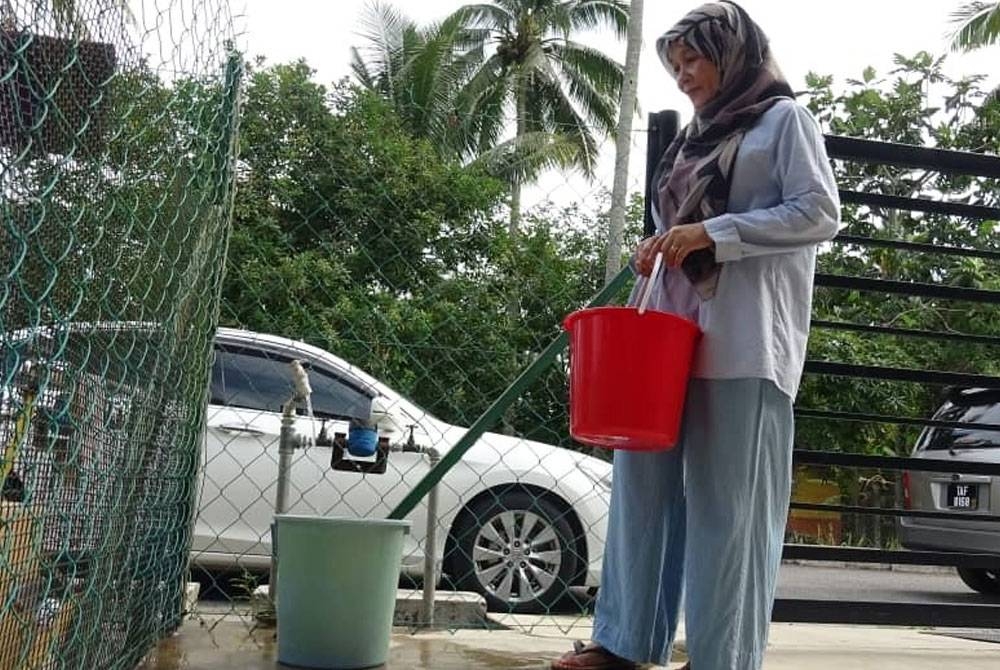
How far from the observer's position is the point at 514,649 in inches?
131

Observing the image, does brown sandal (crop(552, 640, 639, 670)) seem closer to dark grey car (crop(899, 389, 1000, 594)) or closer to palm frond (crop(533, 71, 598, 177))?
dark grey car (crop(899, 389, 1000, 594))

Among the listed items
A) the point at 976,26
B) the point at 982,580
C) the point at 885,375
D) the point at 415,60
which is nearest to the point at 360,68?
the point at 415,60

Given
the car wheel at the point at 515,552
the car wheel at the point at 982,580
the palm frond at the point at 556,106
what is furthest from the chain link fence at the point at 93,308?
the palm frond at the point at 556,106

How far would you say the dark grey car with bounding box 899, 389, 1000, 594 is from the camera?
6.79 m

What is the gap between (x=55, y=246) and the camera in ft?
5.22

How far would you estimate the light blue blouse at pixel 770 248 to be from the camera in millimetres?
2357

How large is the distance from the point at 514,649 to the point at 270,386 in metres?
2.34

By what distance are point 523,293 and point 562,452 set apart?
135 centimetres

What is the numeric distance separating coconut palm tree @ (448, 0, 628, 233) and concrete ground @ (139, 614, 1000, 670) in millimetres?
19122

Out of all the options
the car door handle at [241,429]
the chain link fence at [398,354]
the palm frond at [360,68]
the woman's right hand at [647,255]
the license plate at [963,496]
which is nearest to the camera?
the woman's right hand at [647,255]

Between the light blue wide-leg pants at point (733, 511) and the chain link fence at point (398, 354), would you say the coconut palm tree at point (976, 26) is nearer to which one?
the chain link fence at point (398, 354)

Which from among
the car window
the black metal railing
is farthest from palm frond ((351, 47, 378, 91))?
the black metal railing

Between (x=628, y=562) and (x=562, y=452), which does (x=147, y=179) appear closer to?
(x=628, y=562)

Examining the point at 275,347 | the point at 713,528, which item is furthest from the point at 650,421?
the point at 275,347
